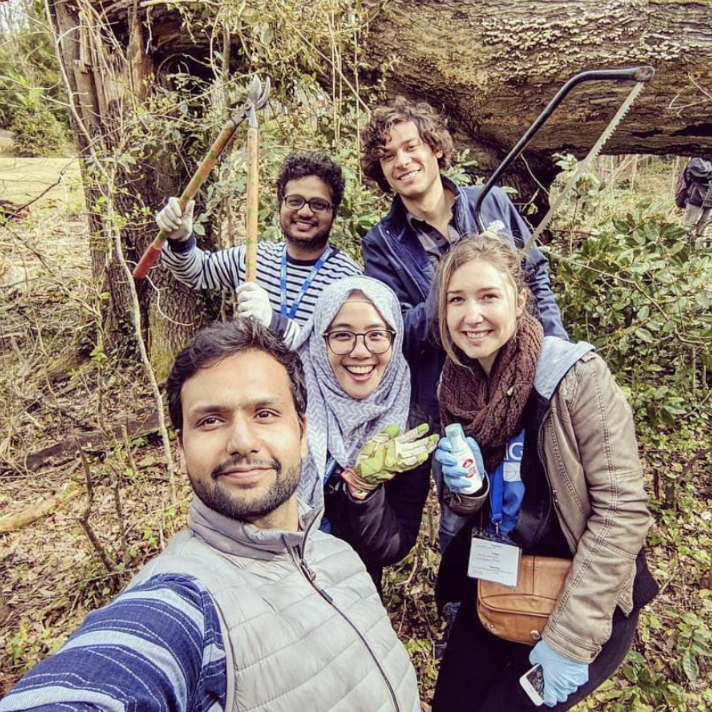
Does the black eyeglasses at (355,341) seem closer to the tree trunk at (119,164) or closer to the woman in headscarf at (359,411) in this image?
the woman in headscarf at (359,411)

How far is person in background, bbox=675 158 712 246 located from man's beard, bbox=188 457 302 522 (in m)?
6.75

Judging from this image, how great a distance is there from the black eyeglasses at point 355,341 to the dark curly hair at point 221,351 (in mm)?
357

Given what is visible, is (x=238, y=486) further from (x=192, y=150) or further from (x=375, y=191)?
(x=192, y=150)

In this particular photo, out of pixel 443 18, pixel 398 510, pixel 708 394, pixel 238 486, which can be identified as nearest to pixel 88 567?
pixel 398 510

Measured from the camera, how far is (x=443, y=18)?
13.7 ft

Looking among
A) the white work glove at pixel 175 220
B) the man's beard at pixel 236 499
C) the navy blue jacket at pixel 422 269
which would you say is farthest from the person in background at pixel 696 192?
the man's beard at pixel 236 499

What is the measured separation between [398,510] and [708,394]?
112 inches

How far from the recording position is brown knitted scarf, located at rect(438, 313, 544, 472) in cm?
169

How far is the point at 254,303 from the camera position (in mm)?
2209

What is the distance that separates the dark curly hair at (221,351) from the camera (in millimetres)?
1486

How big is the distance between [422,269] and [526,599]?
4.79ft

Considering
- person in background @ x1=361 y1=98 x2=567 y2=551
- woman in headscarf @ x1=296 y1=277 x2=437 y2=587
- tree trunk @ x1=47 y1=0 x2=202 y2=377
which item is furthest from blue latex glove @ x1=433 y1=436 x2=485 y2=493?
tree trunk @ x1=47 y1=0 x2=202 y2=377

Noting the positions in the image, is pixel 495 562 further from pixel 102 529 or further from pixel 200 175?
pixel 102 529

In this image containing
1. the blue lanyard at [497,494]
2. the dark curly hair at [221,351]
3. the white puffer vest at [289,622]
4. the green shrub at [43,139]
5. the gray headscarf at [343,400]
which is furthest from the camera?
the green shrub at [43,139]
